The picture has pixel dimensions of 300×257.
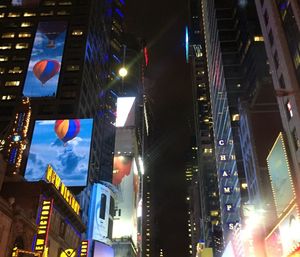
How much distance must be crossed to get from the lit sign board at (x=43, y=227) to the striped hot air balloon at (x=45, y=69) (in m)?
53.0

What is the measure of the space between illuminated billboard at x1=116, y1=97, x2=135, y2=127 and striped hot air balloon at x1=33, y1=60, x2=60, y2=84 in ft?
137

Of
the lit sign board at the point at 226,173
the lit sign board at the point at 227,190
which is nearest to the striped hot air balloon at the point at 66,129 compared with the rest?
the lit sign board at the point at 226,173

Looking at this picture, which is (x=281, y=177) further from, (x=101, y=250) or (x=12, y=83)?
(x=12, y=83)

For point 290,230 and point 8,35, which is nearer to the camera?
point 290,230

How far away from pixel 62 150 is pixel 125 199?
5346 cm

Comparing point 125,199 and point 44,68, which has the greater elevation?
point 44,68

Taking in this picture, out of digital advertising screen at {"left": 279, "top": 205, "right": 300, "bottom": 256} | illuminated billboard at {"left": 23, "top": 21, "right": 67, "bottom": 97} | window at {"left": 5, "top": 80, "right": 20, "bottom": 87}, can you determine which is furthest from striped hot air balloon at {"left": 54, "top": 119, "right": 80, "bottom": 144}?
window at {"left": 5, "top": 80, "right": 20, "bottom": 87}

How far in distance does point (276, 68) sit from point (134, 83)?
141 meters

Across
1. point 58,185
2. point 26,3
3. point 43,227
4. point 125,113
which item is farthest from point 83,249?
point 26,3

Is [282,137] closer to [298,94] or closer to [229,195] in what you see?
[298,94]

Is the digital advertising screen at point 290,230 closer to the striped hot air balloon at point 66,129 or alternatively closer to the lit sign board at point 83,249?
the lit sign board at point 83,249

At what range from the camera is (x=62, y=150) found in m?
60.8

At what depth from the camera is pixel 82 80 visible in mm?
96375

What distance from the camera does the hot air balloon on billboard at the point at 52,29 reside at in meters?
91.8
